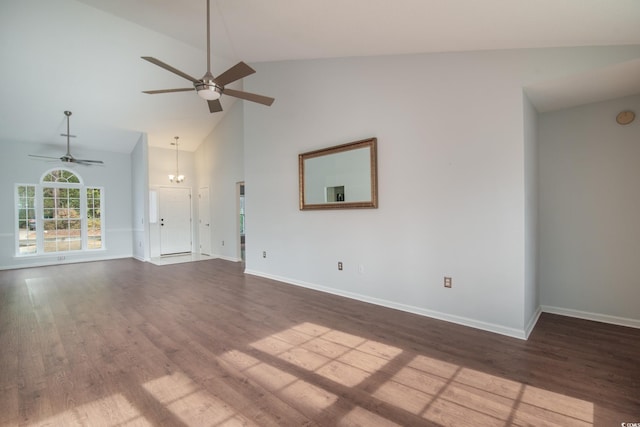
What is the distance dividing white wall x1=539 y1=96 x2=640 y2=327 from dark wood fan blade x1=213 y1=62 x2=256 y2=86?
11.5 feet

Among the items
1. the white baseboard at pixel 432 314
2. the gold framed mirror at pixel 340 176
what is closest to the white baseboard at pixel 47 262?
the white baseboard at pixel 432 314

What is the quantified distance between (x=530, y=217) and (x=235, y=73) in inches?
129

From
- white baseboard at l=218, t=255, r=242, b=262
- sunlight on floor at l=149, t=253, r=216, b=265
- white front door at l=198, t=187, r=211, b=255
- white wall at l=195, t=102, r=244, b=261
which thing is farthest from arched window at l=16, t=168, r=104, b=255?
white baseboard at l=218, t=255, r=242, b=262

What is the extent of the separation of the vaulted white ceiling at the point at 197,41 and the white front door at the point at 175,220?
185cm

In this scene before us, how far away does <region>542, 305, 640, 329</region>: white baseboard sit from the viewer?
2.98 meters

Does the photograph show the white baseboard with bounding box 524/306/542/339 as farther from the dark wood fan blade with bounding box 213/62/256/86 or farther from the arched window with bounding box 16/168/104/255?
the arched window with bounding box 16/168/104/255

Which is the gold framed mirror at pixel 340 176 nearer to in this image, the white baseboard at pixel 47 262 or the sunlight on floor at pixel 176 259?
the sunlight on floor at pixel 176 259

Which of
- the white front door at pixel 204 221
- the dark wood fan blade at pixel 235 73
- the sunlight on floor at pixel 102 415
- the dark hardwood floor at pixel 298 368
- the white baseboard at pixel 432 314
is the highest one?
the dark wood fan blade at pixel 235 73

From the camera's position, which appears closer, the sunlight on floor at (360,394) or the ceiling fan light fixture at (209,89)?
the sunlight on floor at (360,394)

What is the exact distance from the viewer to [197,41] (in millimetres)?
4359

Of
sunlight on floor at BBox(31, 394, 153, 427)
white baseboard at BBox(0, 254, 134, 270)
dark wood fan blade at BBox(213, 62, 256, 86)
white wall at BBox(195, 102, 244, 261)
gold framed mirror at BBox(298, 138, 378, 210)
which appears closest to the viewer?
sunlight on floor at BBox(31, 394, 153, 427)

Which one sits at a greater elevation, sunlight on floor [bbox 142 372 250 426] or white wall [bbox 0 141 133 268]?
white wall [bbox 0 141 133 268]

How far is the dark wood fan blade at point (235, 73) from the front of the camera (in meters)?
2.49

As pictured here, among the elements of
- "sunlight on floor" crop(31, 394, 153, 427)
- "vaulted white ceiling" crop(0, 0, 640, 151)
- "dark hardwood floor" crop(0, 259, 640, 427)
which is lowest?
"dark hardwood floor" crop(0, 259, 640, 427)
